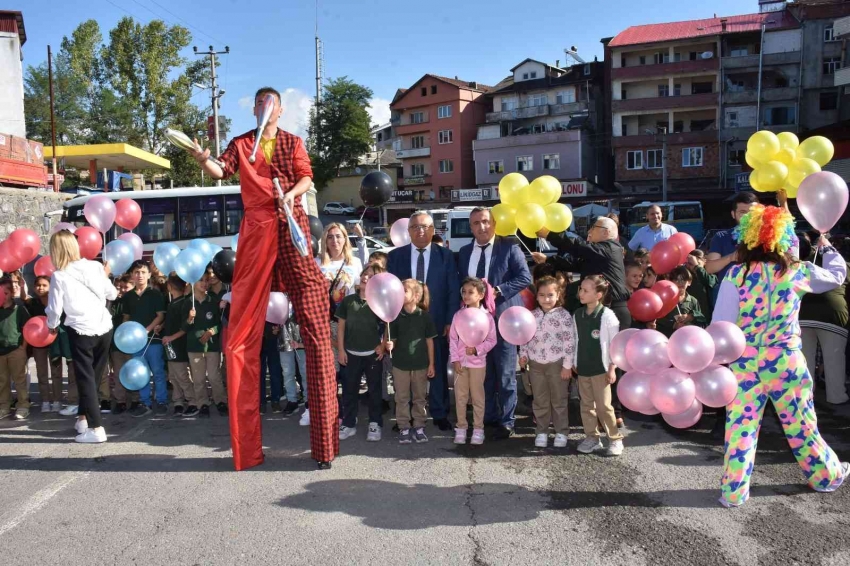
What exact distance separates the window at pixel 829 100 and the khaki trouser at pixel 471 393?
4347 centimetres

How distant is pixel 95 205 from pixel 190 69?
4291cm

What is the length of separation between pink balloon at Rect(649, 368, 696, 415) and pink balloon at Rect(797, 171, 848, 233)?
1.52 metres

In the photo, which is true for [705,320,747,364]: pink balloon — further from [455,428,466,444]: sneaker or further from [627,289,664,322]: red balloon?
[455,428,466,444]: sneaker

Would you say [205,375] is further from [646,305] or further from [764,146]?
[764,146]

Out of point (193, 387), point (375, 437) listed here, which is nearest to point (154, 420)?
point (193, 387)

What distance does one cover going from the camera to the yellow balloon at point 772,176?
5262 mm

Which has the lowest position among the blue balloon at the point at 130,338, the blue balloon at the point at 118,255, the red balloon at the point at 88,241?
the blue balloon at the point at 130,338

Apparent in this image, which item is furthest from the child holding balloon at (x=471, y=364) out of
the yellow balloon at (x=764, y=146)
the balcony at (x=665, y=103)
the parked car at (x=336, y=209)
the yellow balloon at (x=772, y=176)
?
the parked car at (x=336, y=209)

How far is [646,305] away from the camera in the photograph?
17.8 feet

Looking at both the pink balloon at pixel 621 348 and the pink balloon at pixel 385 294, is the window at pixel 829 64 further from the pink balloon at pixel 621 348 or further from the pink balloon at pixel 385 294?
the pink balloon at pixel 385 294

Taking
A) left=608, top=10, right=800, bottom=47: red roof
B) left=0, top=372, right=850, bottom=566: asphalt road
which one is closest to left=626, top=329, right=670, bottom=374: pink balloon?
left=0, top=372, right=850, bottom=566: asphalt road

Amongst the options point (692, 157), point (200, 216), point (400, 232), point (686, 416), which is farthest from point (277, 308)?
point (692, 157)

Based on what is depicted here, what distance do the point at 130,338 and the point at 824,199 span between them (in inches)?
238

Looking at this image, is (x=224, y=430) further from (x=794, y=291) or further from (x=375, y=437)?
(x=794, y=291)
